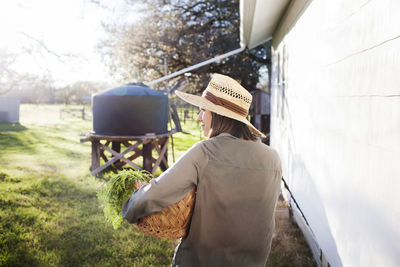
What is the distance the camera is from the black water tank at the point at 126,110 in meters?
7.25

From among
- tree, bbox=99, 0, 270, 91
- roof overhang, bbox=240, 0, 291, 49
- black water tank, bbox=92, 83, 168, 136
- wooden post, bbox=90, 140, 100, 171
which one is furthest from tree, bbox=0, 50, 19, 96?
tree, bbox=99, 0, 270, 91

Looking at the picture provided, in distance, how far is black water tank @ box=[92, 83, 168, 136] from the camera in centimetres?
725

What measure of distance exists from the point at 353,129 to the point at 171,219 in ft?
4.80

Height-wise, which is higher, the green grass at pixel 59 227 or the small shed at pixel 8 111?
the small shed at pixel 8 111

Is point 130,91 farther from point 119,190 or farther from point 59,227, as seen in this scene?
point 119,190

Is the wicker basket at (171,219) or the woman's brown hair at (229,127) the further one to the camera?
the woman's brown hair at (229,127)

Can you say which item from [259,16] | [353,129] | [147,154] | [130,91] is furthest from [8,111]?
[353,129]

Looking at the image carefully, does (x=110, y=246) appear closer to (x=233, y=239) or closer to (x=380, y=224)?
(x=233, y=239)

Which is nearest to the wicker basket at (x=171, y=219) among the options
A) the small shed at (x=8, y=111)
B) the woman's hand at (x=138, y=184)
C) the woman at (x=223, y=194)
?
the woman at (x=223, y=194)

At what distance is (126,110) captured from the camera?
7.25 meters

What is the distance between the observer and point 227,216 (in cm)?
174

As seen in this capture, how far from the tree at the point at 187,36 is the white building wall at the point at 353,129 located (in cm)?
1043

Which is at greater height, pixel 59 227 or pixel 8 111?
pixel 8 111

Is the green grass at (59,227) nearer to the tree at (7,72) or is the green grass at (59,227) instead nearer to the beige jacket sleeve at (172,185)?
the tree at (7,72)
